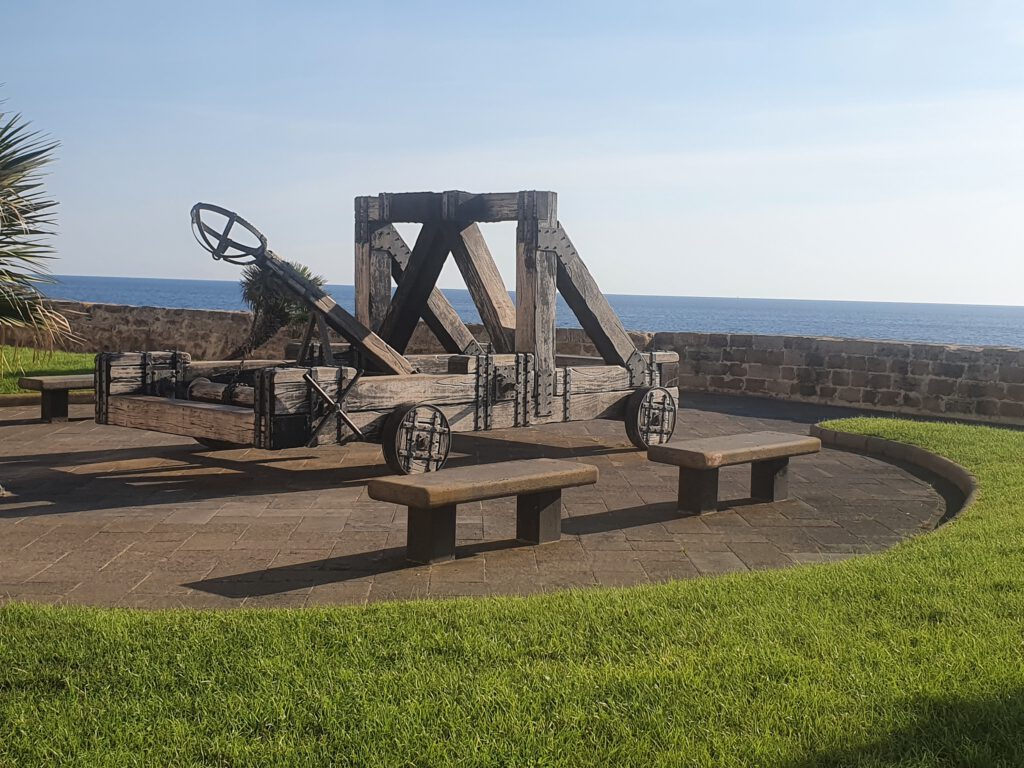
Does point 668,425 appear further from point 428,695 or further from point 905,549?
point 428,695

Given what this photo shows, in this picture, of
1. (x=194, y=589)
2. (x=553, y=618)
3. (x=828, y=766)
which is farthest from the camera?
(x=194, y=589)

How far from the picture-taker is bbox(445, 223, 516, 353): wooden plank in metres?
8.23

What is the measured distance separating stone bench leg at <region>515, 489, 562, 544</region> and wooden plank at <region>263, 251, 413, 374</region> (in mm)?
2054

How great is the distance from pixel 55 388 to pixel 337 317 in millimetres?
3823

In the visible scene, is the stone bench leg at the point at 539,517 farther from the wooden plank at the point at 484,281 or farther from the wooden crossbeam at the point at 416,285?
the wooden crossbeam at the point at 416,285

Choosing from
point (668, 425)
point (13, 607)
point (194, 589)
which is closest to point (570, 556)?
point (194, 589)

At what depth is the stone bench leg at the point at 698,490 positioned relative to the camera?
21.1 ft

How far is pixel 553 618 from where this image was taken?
3988 millimetres

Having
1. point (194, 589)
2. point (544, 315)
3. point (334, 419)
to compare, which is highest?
point (544, 315)

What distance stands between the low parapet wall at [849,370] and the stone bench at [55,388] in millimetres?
1068

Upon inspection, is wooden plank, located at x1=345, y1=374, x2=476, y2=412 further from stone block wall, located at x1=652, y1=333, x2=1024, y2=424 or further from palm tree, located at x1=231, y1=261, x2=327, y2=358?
palm tree, located at x1=231, y1=261, x2=327, y2=358

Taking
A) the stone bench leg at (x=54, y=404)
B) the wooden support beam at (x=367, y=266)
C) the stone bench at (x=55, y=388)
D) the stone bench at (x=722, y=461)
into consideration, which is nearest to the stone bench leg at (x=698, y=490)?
the stone bench at (x=722, y=461)

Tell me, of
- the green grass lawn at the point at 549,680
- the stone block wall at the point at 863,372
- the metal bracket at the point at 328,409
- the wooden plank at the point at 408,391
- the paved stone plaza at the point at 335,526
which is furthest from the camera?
the stone block wall at the point at 863,372

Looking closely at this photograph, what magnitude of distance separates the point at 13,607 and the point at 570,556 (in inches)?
99.1
